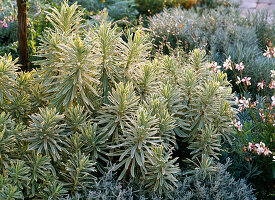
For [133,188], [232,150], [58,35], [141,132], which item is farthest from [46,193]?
[232,150]

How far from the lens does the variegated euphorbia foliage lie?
199 centimetres

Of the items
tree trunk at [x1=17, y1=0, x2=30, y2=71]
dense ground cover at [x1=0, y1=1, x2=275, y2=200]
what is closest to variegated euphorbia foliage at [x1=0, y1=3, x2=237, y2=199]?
dense ground cover at [x1=0, y1=1, x2=275, y2=200]

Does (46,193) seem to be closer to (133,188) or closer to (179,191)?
(133,188)

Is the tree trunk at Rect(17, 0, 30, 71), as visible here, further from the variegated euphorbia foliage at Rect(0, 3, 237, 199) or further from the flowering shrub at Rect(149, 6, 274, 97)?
the flowering shrub at Rect(149, 6, 274, 97)

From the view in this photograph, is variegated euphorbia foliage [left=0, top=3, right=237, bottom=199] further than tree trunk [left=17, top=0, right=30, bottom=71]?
No

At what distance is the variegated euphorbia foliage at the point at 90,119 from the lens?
6.54 feet

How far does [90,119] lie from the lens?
222 cm

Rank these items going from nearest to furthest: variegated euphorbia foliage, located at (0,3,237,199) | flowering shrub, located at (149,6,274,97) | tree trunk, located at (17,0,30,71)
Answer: variegated euphorbia foliage, located at (0,3,237,199) < tree trunk, located at (17,0,30,71) < flowering shrub, located at (149,6,274,97)

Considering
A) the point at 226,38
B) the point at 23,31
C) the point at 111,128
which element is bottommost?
the point at 111,128

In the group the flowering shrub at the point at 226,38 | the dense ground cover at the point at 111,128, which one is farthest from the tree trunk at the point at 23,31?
the flowering shrub at the point at 226,38

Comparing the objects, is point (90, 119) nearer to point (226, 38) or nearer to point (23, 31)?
point (23, 31)

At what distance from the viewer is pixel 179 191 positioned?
2.22m

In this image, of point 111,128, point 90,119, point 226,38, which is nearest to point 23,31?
point 90,119

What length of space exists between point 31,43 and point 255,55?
297 cm
